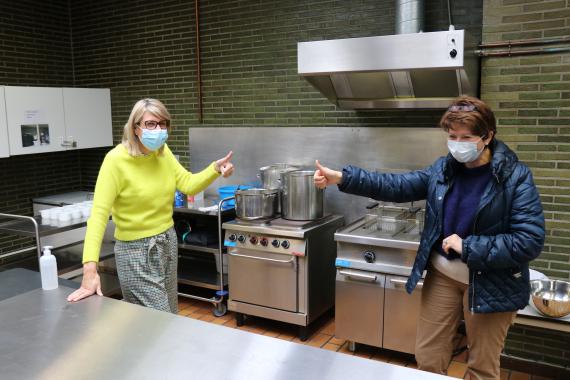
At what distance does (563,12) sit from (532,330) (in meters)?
2.00

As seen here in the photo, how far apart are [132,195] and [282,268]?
1.54m

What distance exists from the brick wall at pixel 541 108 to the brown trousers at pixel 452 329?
1.22 meters

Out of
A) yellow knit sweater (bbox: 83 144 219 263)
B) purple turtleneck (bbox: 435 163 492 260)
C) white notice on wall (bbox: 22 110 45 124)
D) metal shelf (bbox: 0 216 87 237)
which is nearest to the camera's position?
purple turtleneck (bbox: 435 163 492 260)

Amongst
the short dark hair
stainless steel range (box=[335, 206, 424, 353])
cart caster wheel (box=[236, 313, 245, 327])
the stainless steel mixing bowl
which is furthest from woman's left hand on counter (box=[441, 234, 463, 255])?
cart caster wheel (box=[236, 313, 245, 327])

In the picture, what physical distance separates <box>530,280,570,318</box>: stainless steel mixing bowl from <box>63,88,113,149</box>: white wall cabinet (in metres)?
4.46

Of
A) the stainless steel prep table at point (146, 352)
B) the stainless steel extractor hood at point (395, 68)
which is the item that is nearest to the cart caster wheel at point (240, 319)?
the stainless steel extractor hood at point (395, 68)

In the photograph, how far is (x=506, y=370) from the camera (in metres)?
3.25

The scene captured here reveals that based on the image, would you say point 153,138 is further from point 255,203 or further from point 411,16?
point 411,16

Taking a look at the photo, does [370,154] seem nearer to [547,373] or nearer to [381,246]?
[381,246]

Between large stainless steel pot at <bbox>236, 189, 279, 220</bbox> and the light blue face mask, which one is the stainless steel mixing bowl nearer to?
large stainless steel pot at <bbox>236, 189, 279, 220</bbox>

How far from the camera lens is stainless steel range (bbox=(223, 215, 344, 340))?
11.9 feet

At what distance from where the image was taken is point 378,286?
329 centimetres

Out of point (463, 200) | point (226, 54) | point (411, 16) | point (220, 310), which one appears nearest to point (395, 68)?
point (411, 16)

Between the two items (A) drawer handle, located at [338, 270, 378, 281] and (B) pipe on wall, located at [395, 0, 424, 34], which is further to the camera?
(B) pipe on wall, located at [395, 0, 424, 34]
